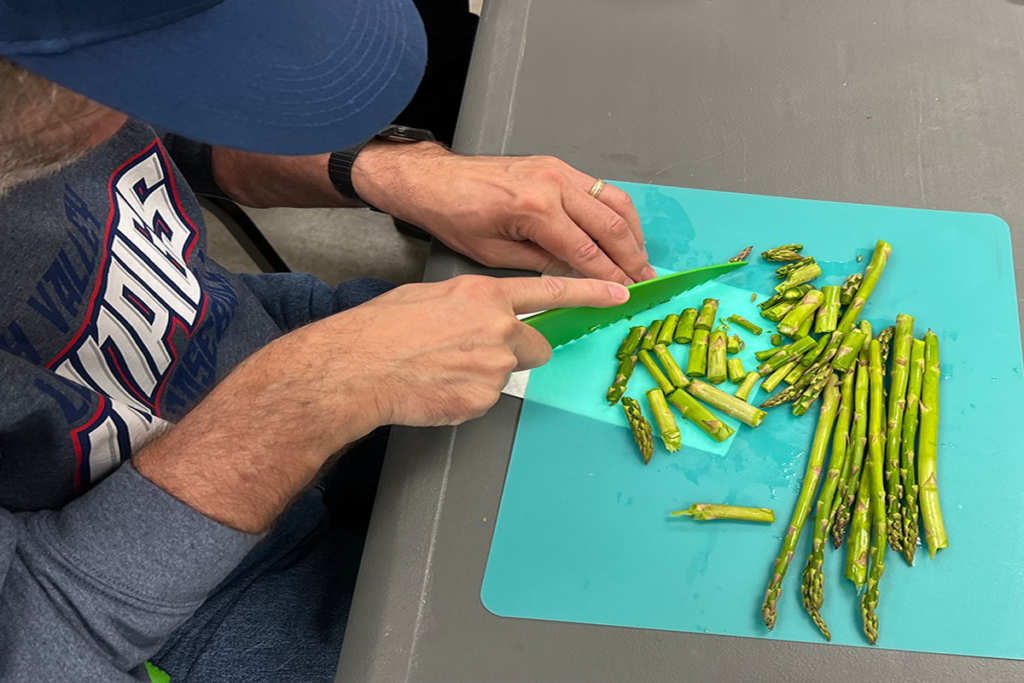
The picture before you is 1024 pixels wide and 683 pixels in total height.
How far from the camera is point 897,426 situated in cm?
134

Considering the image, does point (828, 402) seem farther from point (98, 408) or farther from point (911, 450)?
point (98, 408)

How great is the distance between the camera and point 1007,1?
1830 millimetres

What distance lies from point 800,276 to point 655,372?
0.34m

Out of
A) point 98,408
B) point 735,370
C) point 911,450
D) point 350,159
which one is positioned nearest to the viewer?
point 98,408

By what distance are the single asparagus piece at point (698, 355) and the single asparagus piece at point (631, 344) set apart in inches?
3.9

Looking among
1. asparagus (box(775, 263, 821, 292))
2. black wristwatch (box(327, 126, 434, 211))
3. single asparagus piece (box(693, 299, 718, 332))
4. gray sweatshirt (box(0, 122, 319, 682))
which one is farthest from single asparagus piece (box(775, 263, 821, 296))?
gray sweatshirt (box(0, 122, 319, 682))

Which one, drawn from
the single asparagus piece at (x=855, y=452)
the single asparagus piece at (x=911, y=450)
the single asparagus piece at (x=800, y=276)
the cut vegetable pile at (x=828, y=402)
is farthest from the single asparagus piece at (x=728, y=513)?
the single asparagus piece at (x=800, y=276)

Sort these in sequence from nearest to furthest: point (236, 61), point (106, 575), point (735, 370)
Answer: point (236, 61) < point (106, 575) < point (735, 370)

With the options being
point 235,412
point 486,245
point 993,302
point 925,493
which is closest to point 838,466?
point 925,493

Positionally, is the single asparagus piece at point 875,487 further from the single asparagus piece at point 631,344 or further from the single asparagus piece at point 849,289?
the single asparagus piece at point 631,344

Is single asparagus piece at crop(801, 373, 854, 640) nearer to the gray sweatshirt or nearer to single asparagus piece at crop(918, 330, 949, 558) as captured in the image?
single asparagus piece at crop(918, 330, 949, 558)

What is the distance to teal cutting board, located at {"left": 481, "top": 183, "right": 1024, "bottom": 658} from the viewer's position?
1218mm

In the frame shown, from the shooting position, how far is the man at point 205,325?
90 cm

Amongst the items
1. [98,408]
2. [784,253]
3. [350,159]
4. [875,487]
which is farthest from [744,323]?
[98,408]
